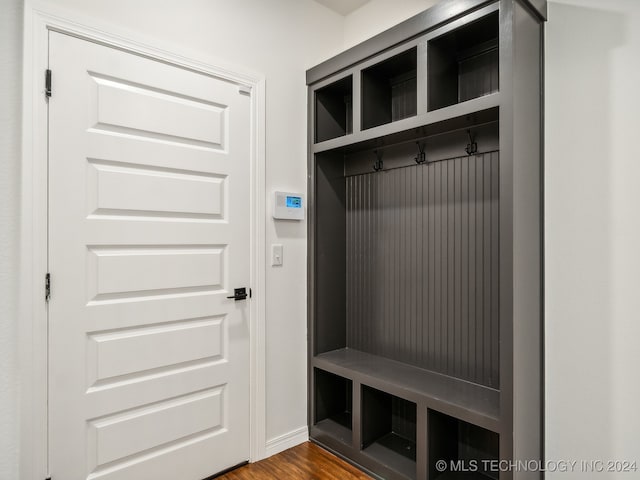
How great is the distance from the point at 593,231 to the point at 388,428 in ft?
5.29

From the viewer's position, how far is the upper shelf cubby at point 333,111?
8.44ft

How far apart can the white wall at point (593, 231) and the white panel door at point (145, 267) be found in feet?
5.28

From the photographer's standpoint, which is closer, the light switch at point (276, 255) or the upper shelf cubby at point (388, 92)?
the upper shelf cubby at point (388, 92)

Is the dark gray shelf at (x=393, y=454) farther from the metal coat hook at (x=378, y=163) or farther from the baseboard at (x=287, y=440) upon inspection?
the metal coat hook at (x=378, y=163)

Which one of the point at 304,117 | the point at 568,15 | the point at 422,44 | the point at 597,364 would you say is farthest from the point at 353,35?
the point at 597,364

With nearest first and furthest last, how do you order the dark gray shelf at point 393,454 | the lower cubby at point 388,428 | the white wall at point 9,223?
1. the white wall at point 9,223
2. the dark gray shelf at point 393,454
3. the lower cubby at point 388,428

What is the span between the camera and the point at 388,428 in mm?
2406

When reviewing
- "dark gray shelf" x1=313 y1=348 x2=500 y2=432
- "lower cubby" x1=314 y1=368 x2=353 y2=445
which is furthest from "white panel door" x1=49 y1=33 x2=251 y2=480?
"dark gray shelf" x1=313 y1=348 x2=500 y2=432

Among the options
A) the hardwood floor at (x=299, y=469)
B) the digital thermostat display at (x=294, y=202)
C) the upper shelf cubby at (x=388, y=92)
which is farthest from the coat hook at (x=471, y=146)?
the hardwood floor at (x=299, y=469)

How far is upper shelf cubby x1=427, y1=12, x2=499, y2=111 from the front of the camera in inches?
74.4

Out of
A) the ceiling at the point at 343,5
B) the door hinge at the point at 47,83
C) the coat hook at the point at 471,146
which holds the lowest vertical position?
the coat hook at the point at 471,146

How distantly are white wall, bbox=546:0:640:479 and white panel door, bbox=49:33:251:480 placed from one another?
1.61 metres

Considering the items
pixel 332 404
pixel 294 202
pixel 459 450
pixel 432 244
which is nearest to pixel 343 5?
pixel 294 202

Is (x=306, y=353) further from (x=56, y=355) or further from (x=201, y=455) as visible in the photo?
(x=56, y=355)
